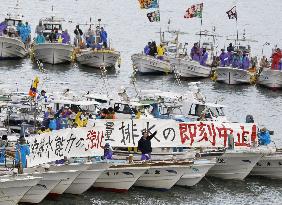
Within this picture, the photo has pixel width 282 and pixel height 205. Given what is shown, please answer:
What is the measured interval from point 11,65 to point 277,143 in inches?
1176

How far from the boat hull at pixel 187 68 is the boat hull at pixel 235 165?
101 ft

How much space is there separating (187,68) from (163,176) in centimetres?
3457

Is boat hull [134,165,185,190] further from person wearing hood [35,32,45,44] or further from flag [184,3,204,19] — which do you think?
person wearing hood [35,32,45,44]

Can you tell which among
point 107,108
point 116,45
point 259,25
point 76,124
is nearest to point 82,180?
point 76,124

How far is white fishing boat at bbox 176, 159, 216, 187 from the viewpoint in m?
59.1

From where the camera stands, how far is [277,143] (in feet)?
231

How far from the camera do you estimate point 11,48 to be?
310 feet

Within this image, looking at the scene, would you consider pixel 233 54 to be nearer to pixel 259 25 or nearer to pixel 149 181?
pixel 149 181

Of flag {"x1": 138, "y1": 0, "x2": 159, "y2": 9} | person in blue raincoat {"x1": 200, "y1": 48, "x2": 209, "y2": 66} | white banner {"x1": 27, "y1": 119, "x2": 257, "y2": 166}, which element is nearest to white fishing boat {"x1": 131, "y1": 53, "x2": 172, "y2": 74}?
person in blue raincoat {"x1": 200, "y1": 48, "x2": 209, "y2": 66}

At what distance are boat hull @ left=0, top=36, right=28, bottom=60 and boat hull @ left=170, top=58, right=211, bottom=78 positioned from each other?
1220 cm

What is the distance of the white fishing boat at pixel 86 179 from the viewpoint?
55875 millimetres

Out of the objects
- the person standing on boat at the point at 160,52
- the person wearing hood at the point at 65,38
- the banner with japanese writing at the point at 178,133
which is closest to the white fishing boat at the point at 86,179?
the banner with japanese writing at the point at 178,133

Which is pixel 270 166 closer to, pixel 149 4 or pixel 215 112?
pixel 215 112

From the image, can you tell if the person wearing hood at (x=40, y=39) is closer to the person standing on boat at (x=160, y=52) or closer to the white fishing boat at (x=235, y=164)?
the person standing on boat at (x=160, y=52)
